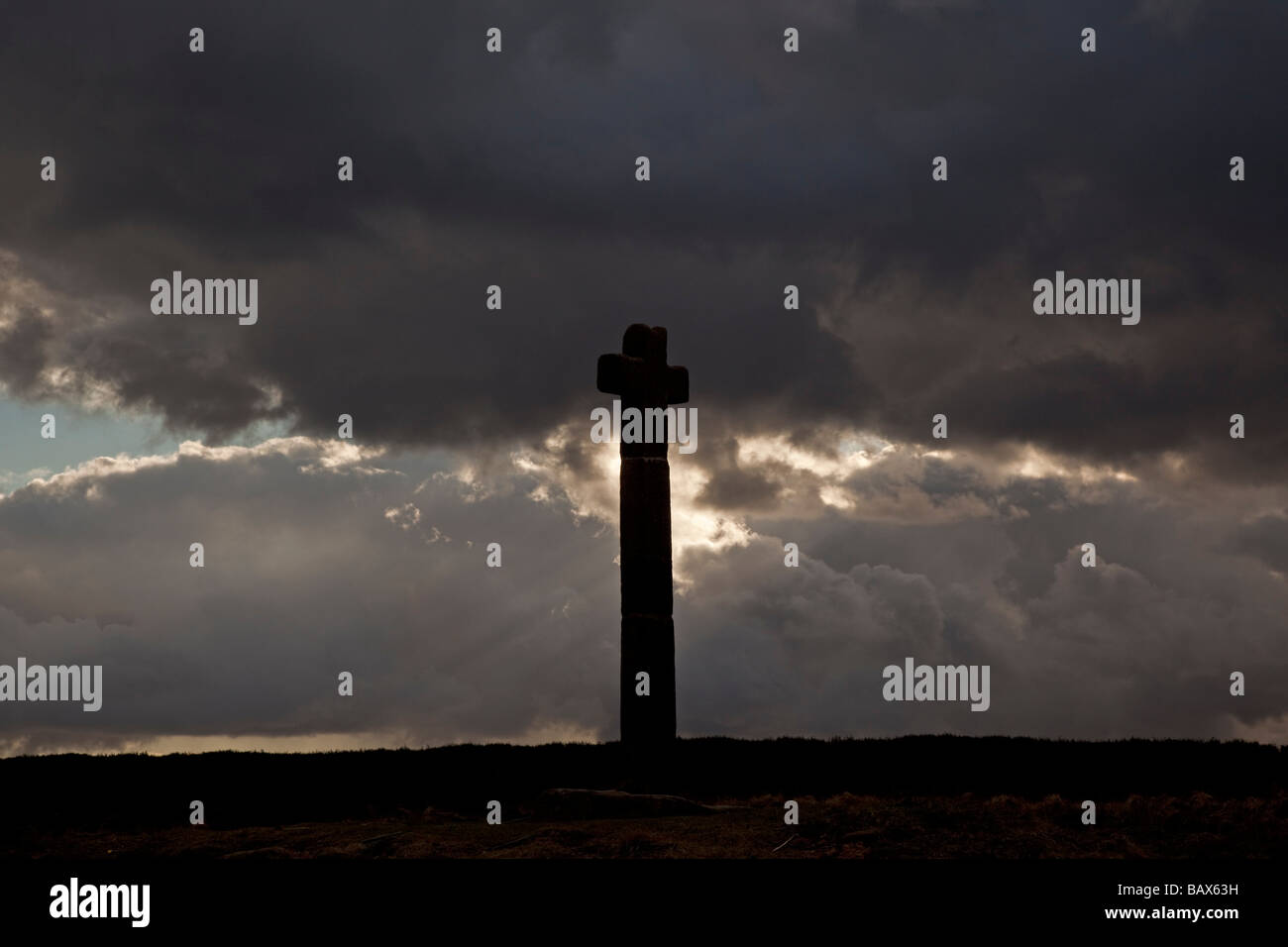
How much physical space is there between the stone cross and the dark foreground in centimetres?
81

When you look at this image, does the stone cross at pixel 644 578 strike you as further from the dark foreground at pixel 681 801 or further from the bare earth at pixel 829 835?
the bare earth at pixel 829 835

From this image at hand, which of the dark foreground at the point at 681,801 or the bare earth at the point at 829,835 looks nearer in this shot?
the bare earth at the point at 829,835

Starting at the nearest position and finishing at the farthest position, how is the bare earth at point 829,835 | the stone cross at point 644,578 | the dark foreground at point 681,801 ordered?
the bare earth at point 829,835 < the dark foreground at point 681,801 < the stone cross at point 644,578

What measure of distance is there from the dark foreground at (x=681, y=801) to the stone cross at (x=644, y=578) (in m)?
0.81

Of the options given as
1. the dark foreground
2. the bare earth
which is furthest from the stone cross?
the bare earth

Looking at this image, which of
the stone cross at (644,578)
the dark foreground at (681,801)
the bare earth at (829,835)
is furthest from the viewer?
the stone cross at (644,578)

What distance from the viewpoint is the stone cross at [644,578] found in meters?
20.3

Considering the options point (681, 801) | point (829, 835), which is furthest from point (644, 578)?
point (829, 835)

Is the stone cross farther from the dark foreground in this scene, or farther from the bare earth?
the bare earth

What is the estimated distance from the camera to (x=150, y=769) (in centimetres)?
3272

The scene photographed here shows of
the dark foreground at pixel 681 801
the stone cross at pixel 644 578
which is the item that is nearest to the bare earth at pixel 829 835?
the dark foreground at pixel 681 801

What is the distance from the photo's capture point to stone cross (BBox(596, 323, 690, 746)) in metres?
20.3
